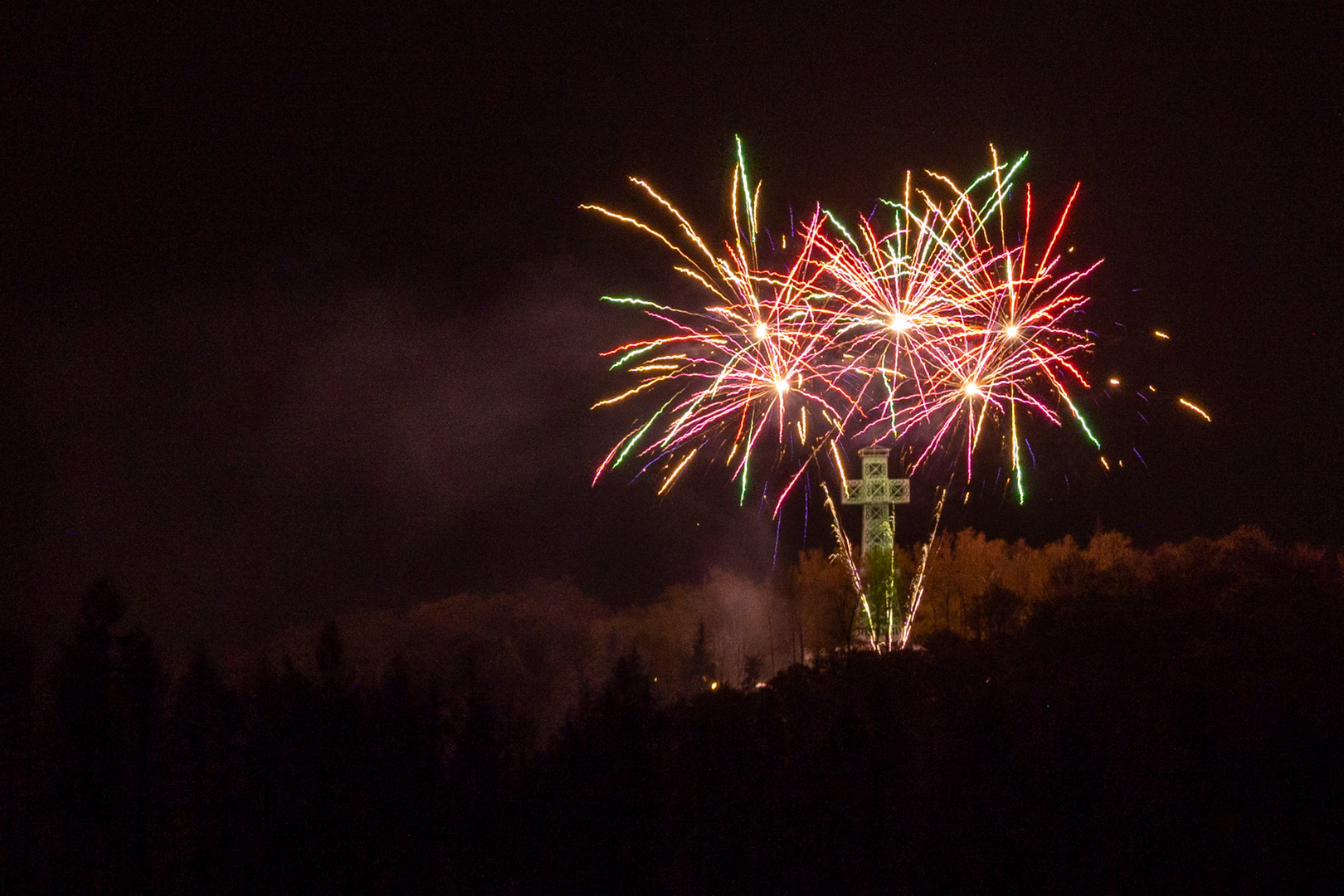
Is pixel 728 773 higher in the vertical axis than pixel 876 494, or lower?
lower

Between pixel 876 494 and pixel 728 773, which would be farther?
pixel 876 494

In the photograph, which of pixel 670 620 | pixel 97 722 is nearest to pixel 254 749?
pixel 97 722

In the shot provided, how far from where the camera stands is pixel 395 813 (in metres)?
16.5

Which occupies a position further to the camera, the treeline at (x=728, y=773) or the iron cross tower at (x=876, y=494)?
the iron cross tower at (x=876, y=494)

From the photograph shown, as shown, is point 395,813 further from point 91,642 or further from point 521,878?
point 91,642

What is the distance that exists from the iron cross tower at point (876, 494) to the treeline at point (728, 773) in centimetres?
1093

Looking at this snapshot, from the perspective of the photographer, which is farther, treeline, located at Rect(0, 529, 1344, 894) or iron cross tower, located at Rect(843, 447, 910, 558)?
iron cross tower, located at Rect(843, 447, 910, 558)

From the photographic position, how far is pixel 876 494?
113 feet

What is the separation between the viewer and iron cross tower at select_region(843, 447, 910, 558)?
3438cm

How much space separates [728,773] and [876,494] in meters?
19.6

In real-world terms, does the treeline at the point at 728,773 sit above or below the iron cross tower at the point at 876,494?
below

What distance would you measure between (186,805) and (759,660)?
83.0 feet

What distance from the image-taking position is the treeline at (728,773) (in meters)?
12.7

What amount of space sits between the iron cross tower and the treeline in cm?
1093
